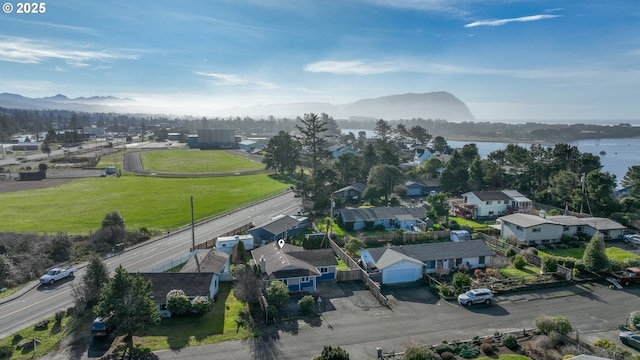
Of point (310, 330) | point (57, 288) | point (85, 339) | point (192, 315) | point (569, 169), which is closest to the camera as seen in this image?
point (85, 339)

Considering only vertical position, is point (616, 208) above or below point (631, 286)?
above

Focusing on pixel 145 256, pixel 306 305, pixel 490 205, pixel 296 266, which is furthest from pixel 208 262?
pixel 490 205

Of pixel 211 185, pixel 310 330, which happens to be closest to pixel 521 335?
pixel 310 330

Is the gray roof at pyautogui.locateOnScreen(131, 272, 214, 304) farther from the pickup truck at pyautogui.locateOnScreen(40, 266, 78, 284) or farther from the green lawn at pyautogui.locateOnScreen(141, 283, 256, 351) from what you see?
the pickup truck at pyautogui.locateOnScreen(40, 266, 78, 284)

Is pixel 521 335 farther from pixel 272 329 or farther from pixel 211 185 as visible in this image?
pixel 211 185

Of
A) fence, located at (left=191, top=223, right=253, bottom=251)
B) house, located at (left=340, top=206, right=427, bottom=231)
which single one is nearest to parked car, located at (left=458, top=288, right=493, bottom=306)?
house, located at (left=340, top=206, right=427, bottom=231)

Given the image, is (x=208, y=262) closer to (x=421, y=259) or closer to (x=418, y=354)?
(x=421, y=259)
